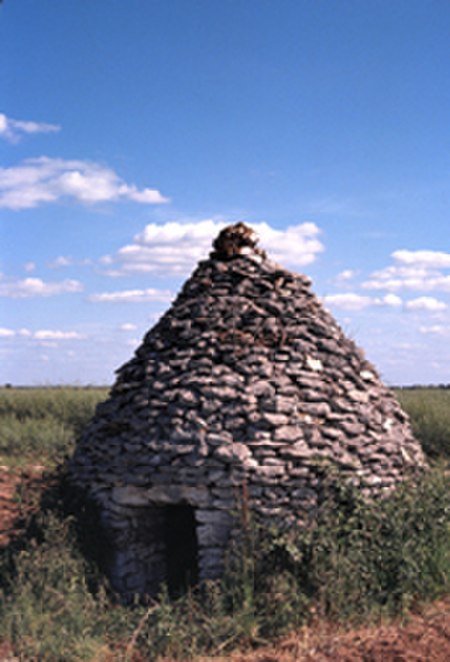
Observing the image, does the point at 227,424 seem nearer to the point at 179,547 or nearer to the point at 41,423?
the point at 179,547

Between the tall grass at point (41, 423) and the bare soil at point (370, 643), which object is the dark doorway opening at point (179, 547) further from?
the tall grass at point (41, 423)

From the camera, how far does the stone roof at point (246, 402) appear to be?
706 centimetres

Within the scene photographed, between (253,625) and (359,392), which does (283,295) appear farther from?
(253,625)

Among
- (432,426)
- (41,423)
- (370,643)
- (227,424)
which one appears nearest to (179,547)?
(227,424)

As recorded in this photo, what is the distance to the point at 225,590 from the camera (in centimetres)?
653

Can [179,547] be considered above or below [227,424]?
below

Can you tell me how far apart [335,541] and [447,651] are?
4.43 feet

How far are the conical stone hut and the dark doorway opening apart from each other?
2cm

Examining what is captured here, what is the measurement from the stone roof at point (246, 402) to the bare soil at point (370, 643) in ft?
4.08

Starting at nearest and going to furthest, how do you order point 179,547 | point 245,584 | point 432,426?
point 245,584
point 179,547
point 432,426

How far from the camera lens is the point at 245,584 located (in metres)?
6.45

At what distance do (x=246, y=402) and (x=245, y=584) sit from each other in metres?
1.76

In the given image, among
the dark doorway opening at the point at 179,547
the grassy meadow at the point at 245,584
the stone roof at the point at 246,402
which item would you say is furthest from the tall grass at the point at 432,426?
the grassy meadow at the point at 245,584

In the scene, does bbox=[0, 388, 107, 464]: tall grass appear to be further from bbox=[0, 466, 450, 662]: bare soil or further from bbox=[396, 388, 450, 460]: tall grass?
bbox=[396, 388, 450, 460]: tall grass
